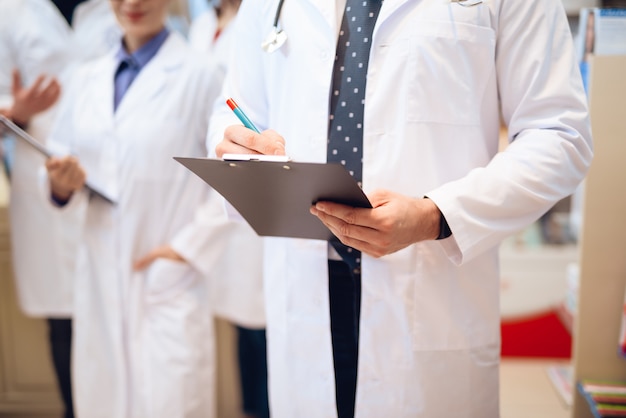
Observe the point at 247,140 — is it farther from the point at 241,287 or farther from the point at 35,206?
the point at 35,206

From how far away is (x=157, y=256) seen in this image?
6.07ft

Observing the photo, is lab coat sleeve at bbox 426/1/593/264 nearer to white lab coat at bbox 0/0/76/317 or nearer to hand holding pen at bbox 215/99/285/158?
hand holding pen at bbox 215/99/285/158

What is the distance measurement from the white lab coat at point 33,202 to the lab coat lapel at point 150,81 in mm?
678

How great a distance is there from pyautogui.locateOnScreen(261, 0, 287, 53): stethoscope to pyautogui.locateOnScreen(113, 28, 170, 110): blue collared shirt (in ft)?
2.44

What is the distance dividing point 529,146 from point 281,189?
1.36ft

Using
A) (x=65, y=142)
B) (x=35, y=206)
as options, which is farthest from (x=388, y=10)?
(x=35, y=206)

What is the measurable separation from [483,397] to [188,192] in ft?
3.25

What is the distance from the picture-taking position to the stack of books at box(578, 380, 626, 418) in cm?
150

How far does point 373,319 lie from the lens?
1225 mm

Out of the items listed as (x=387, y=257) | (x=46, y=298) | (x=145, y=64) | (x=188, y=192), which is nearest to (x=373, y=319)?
(x=387, y=257)

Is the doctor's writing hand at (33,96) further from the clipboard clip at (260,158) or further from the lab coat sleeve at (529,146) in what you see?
the lab coat sleeve at (529,146)

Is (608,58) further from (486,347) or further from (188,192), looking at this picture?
(188,192)

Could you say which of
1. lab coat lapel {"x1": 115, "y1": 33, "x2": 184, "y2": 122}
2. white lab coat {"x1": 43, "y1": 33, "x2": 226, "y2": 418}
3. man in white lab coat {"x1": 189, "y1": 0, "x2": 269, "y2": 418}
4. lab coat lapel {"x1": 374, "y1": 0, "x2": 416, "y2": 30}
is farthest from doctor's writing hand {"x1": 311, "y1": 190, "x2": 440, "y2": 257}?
man in white lab coat {"x1": 189, "y1": 0, "x2": 269, "y2": 418}

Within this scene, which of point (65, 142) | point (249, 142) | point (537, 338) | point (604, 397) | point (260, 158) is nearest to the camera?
→ point (260, 158)
